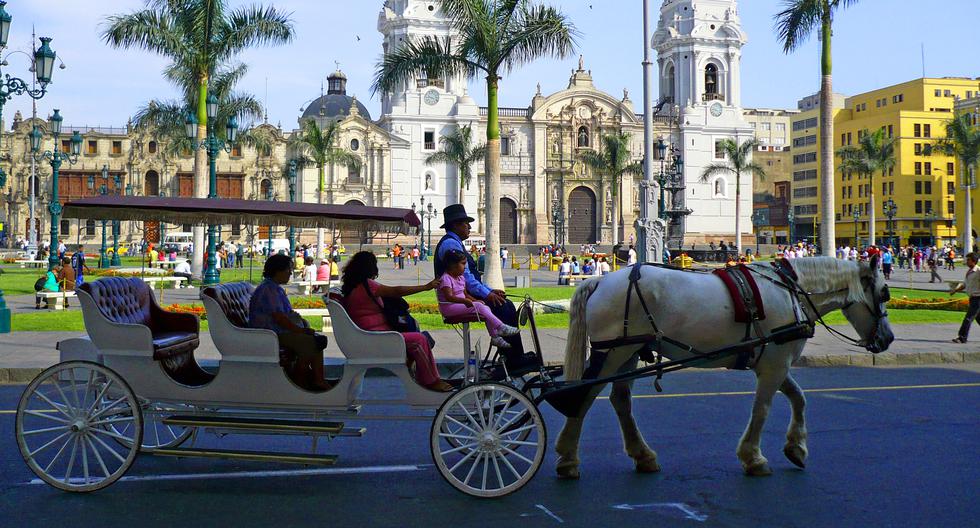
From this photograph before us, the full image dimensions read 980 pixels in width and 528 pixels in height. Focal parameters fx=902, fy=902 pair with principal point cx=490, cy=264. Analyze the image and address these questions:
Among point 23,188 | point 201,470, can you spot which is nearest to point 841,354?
point 201,470

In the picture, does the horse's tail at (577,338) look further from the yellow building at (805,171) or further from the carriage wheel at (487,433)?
the yellow building at (805,171)

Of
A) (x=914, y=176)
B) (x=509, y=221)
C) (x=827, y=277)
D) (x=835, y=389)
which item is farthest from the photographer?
(x=914, y=176)

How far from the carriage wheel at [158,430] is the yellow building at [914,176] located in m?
81.6

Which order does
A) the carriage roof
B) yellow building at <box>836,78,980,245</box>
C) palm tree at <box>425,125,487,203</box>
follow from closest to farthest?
the carriage roof → palm tree at <box>425,125,487,203</box> → yellow building at <box>836,78,980,245</box>

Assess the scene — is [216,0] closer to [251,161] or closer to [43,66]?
[43,66]

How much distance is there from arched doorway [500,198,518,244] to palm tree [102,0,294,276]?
48.3 m

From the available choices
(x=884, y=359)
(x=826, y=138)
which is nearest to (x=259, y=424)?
(x=884, y=359)

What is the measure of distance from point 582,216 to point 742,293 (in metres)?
70.6

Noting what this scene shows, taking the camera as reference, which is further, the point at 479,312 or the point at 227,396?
the point at 479,312

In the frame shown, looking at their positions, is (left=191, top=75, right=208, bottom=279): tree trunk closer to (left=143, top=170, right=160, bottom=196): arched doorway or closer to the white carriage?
the white carriage

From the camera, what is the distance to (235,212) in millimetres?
6793

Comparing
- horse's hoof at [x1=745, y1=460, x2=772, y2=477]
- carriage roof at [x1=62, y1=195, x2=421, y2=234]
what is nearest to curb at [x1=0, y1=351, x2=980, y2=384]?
carriage roof at [x1=62, y1=195, x2=421, y2=234]

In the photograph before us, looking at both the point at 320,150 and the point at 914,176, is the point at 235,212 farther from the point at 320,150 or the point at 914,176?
the point at 914,176

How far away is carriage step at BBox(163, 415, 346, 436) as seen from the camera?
5.89 m
